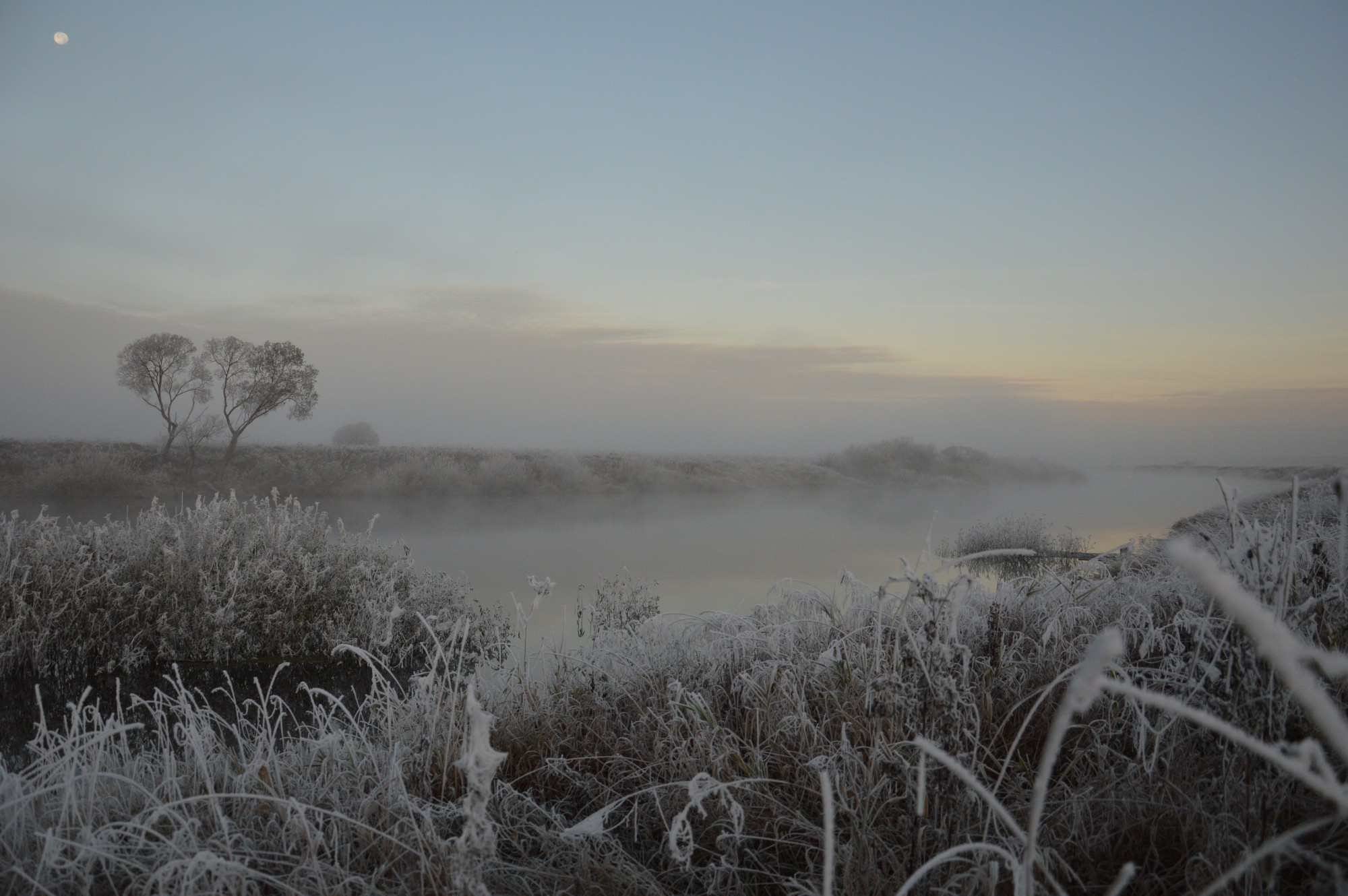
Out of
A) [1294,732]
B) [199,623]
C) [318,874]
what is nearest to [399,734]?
[318,874]

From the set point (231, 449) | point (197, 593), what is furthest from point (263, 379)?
point (197, 593)

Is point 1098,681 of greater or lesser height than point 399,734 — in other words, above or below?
above

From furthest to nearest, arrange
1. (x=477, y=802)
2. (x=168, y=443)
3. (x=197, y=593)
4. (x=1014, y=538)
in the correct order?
(x=168, y=443) < (x=1014, y=538) < (x=197, y=593) < (x=477, y=802)

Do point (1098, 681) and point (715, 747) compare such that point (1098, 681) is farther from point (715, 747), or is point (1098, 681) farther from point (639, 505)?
point (639, 505)

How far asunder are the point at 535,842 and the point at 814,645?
5.71 feet

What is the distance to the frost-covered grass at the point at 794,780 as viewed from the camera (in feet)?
5.64

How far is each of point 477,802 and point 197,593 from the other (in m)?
5.52

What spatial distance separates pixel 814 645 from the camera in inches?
144

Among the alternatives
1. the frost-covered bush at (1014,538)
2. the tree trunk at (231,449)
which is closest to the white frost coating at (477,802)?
the frost-covered bush at (1014,538)

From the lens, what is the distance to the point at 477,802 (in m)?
1.23

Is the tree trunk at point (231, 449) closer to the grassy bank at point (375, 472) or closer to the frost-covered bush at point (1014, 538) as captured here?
the grassy bank at point (375, 472)

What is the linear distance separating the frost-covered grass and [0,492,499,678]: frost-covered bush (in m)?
1.89

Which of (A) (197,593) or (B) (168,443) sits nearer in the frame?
(A) (197,593)

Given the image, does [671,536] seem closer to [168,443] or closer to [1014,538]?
[1014,538]
